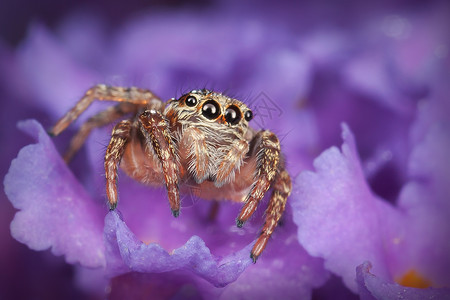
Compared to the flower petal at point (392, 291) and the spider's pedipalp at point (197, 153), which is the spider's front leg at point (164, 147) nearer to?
the spider's pedipalp at point (197, 153)

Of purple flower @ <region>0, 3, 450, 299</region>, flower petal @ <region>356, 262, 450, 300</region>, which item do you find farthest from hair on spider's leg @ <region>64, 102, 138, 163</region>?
flower petal @ <region>356, 262, 450, 300</region>

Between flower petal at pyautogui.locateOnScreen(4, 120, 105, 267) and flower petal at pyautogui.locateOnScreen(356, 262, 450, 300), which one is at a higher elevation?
flower petal at pyautogui.locateOnScreen(356, 262, 450, 300)

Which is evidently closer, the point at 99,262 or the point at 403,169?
the point at 99,262

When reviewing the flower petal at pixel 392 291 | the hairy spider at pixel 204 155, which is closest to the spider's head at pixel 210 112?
the hairy spider at pixel 204 155

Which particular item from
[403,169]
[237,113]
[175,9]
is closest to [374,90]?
[403,169]

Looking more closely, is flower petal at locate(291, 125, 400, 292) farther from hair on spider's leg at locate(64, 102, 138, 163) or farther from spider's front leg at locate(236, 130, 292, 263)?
hair on spider's leg at locate(64, 102, 138, 163)

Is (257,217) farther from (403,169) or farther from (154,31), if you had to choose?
(154,31)
